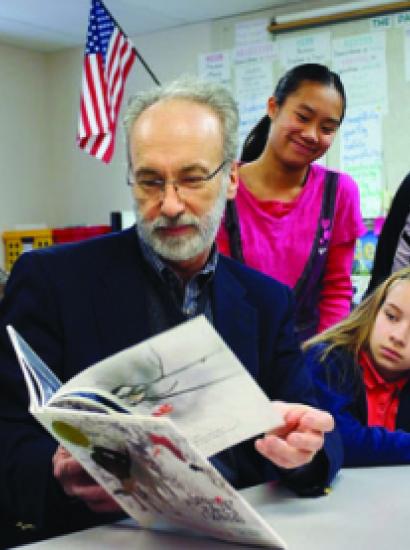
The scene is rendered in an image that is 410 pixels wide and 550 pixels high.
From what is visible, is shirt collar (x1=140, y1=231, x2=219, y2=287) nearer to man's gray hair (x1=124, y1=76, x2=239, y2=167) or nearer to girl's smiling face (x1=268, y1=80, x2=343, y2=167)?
man's gray hair (x1=124, y1=76, x2=239, y2=167)

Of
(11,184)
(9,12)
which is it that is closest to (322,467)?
(9,12)

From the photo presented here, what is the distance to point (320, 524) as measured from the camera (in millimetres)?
1090

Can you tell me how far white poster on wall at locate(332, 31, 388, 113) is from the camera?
Answer: 4.54 meters

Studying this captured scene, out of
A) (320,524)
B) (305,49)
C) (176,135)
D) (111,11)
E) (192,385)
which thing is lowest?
(320,524)

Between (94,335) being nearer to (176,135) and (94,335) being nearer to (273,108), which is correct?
(176,135)

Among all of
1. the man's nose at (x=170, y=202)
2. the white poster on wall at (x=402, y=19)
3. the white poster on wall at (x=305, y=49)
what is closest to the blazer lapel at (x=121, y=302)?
the man's nose at (x=170, y=202)

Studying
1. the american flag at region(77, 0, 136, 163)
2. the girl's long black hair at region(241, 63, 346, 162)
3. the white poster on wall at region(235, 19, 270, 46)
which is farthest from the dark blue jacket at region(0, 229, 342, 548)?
the white poster on wall at region(235, 19, 270, 46)

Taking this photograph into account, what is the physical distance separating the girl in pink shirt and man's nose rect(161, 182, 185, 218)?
814mm

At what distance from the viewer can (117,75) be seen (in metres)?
4.52

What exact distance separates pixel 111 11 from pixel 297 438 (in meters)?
4.28

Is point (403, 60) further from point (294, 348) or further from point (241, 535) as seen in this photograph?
point (241, 535)

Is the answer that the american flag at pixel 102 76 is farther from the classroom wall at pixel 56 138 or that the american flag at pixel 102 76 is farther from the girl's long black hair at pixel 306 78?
the girl's long black hair at pixel 306 78

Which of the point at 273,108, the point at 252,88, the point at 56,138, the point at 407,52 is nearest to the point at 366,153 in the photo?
the point at 407,52

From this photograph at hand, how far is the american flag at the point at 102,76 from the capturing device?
14.3 feet
